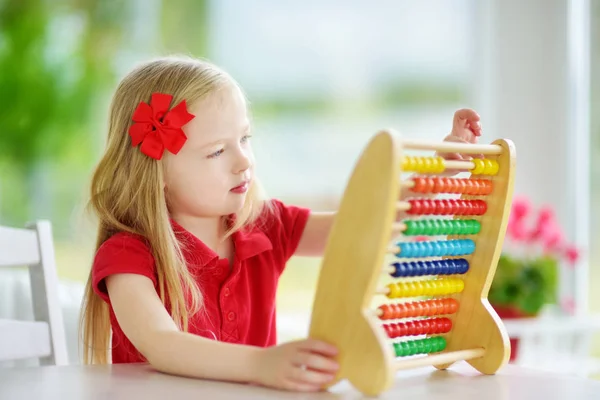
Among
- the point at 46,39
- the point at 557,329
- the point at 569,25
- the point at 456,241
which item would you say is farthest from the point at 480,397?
the point at 46,39

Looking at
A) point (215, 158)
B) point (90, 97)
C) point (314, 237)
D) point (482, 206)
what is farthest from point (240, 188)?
point (90, 97)

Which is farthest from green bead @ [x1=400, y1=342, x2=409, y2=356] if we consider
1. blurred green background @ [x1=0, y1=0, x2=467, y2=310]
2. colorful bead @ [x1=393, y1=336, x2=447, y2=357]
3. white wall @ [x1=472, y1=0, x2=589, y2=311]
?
blurred green background @ [x1=0, y1=0, x2=467, y2=310]

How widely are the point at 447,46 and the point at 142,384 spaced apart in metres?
3.21

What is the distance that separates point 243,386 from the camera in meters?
0.99

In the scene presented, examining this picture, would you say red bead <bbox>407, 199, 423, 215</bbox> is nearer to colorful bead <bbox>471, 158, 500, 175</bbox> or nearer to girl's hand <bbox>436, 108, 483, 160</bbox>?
colorful bead <bbox>471, 158, 500, 175</bbox>

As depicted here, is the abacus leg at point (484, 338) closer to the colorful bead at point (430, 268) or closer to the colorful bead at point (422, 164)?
the colorful bead at point (430, 268)

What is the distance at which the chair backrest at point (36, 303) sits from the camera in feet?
4.71

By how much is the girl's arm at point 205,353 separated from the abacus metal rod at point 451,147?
247mm

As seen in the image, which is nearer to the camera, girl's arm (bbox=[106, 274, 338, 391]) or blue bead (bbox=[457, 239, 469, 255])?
girl's arm (bbox=[106, 274, 338, 391])

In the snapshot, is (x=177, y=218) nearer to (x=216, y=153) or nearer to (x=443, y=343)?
(x=216, y=153)

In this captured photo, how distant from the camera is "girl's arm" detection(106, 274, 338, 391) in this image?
951 mm

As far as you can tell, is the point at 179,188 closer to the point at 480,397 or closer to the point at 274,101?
the point at 480,397

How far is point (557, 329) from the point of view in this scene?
272cm

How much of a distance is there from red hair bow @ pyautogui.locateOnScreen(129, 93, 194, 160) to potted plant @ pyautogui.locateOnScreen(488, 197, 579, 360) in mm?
1642
